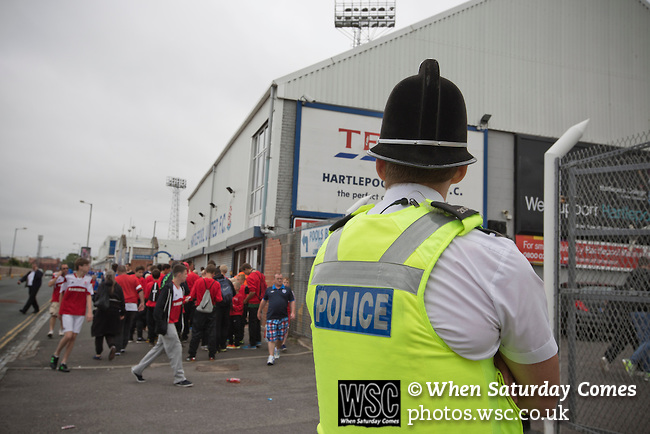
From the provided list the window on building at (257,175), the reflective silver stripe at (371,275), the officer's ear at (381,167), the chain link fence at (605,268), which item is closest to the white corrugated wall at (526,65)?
the window on building at (257,175)

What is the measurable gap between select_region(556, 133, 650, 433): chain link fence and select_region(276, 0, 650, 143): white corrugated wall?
13396mm

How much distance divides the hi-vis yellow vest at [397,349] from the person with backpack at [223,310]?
34.0 feet

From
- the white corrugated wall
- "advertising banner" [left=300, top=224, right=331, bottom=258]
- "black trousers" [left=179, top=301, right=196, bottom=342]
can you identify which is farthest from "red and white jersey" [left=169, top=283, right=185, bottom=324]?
the white corrugated wall

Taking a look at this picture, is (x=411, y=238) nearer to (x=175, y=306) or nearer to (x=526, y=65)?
(x=175, y=306)

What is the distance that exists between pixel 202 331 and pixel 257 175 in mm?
10836

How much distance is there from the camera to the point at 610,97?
2148cm

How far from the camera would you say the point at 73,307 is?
901 centimetres

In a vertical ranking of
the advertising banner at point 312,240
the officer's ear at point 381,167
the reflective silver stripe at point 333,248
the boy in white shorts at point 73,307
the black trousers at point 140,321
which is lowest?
the black trousers at point 140,321

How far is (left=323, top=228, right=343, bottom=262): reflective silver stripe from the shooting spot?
159cm

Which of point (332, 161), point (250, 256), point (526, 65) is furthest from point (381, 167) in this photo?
point (526, 65)

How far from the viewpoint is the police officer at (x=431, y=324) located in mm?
1304

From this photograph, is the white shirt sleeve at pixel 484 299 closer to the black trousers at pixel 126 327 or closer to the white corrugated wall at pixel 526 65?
the black trousers at pixel 126 327

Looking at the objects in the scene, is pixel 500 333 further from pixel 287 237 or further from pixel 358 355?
pixel 287 237

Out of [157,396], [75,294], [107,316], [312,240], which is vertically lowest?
[157,396]
